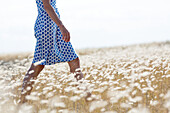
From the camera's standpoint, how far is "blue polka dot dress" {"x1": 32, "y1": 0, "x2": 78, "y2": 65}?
3.37 m

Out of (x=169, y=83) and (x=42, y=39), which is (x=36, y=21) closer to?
(x=42, y=39)

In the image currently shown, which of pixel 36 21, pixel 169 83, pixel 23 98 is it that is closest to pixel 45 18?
pixel 36 21

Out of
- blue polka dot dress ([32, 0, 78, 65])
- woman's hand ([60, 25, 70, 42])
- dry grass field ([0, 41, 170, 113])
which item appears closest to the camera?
dry grass field ([0, 41, 170, 113])

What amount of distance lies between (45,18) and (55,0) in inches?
14.1

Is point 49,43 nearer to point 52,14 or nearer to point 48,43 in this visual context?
point 48,43

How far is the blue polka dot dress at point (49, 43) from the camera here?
337cm

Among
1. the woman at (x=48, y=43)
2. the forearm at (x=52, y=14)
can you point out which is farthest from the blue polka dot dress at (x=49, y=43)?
the forearm at (x=52, y=14)

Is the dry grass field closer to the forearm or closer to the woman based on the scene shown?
the woman

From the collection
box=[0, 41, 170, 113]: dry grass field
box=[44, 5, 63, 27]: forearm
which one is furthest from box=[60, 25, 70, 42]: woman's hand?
box=[0, 41, 170, 113]: dry grass field

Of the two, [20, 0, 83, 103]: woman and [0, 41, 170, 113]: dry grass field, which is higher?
[20, 0, 83, 103]: woman

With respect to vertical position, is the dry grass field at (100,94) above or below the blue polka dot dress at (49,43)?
below

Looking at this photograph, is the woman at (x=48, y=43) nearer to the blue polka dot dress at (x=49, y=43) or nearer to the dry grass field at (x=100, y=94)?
the blue polka dot dress at (x=49, y=43)

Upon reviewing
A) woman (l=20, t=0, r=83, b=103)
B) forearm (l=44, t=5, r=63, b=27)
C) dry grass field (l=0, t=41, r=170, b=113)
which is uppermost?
forearm (l=44, t=5, r=63, b=27)

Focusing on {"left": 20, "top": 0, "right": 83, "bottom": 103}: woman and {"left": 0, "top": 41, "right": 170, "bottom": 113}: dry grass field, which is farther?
{"left": 20, "top": 0, "right": 83, "bottom": 103}: woman
